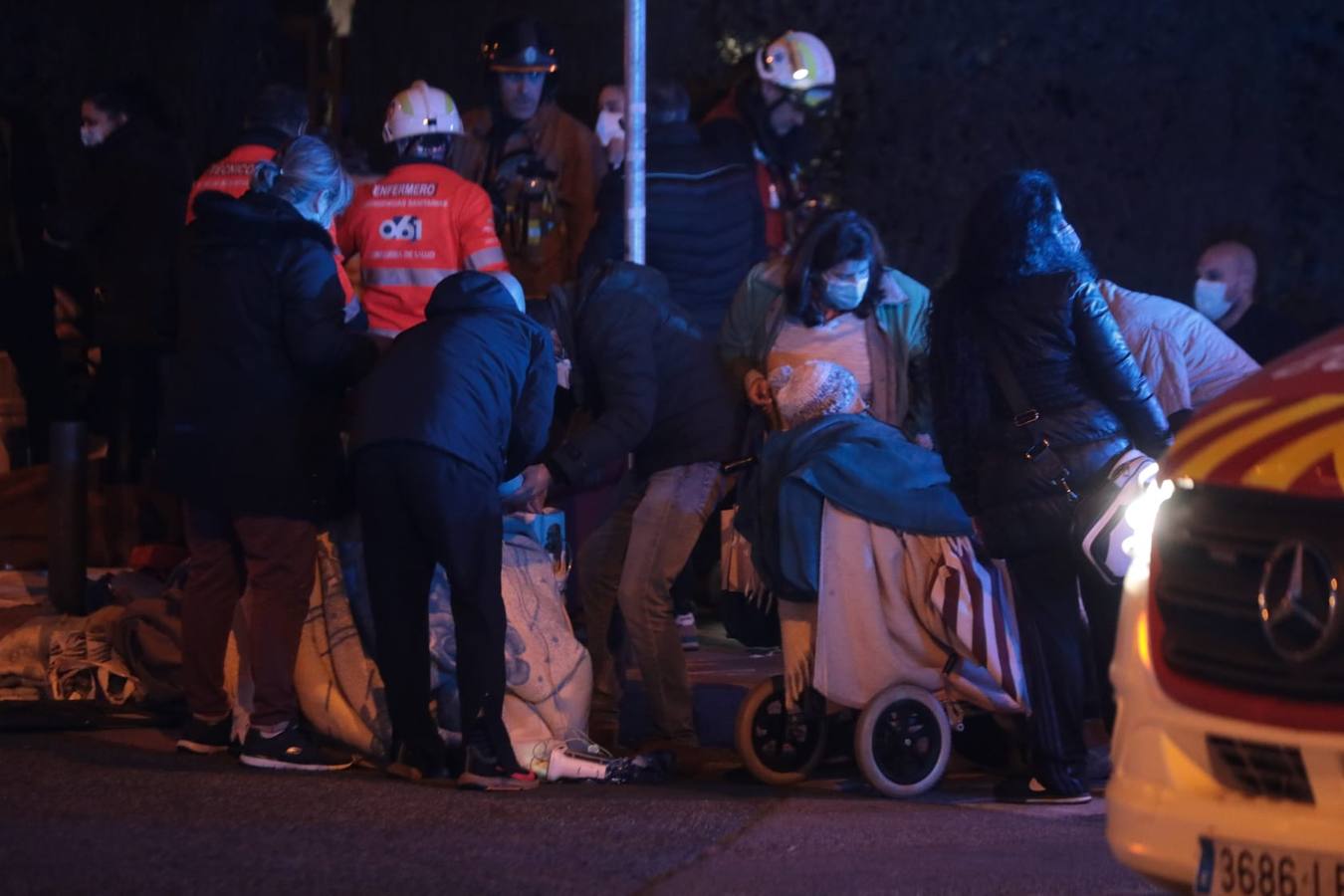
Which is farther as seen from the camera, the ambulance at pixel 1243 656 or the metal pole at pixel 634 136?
the metal pole at pixel 634 136

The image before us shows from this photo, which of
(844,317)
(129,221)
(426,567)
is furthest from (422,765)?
(129,221)

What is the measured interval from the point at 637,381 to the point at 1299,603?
3.89 metres

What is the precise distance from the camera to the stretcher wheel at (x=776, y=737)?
7.76m

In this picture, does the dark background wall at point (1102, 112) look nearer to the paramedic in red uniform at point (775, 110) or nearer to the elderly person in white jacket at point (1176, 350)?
the paramedic in red uniform at point (775, 110)

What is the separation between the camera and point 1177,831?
4.64 metres

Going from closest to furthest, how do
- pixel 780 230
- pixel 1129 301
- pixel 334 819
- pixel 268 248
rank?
pixel 334 819, pixel 268 248, pixel 1129 301, pixel 780 230

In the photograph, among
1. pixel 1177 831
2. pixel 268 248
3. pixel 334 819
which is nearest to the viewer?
pixel 1177 831

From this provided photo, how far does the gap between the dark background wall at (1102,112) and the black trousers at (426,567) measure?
18.5 ft

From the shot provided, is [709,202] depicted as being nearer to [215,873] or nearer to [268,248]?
[268,248]

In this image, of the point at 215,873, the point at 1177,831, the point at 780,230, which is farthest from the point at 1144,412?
the point at 780,230

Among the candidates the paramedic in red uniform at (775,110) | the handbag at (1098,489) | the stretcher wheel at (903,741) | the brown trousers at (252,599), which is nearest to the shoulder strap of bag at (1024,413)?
the handbag at (1098,489)

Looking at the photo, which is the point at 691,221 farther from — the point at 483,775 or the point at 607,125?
the point at 483,775

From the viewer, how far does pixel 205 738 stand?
812 centimetres

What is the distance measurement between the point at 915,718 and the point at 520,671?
137 cm
